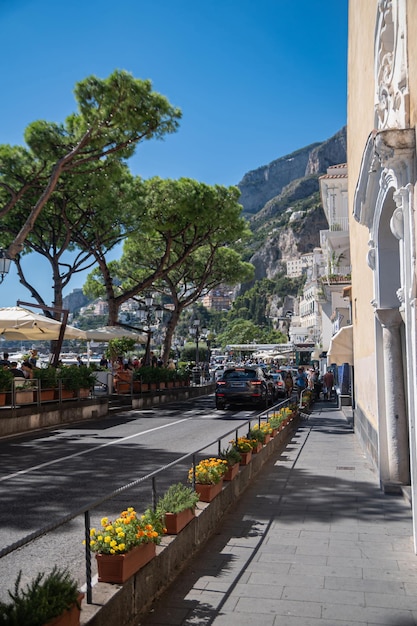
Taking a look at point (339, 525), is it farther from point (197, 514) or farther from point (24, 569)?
point (24, 569)

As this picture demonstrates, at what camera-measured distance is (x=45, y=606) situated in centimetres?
273

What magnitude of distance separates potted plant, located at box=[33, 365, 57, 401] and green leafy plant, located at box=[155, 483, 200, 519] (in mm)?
10619

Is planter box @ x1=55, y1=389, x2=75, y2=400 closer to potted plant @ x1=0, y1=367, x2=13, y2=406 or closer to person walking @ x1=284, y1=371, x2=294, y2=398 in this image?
potted plant @ x1=0, y1=367, x2=13, y2=406

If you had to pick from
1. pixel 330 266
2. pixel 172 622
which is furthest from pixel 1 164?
pixel 172 622

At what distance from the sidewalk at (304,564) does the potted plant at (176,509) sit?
0.40 metres

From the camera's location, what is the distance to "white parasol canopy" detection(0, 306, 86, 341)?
16734 millimetres

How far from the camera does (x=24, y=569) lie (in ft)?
16.2

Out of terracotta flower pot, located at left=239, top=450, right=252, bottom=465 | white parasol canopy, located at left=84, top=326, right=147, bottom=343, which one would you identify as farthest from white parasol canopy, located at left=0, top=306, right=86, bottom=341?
terracotta flower pot, located at left=239, top=450, right=252, bottom=465

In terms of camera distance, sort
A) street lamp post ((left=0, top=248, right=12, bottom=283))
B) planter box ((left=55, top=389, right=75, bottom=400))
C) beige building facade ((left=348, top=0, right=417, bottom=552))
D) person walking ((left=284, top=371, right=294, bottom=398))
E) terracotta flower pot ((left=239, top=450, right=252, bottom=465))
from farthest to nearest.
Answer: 1. person walking ((left=284, top=371, right=294, bottom=398))
2. planter box ((left=55, top=389, right=75, bottom=400))
3. street lamp post ((left=0, top=248, right=12, bottom=283))
4. terracotta flower pot ((left=239, top=450, right=252, bottom=465))
5. beige building facade ((left=348, top=0, right=417, bottom=552))

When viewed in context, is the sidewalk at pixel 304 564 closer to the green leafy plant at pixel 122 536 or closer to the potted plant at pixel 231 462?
the potted plant at pixel 231 462

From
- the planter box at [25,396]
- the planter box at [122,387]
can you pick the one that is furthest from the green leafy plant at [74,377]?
the planter box at [122,387]

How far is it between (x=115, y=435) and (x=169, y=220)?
1716cm

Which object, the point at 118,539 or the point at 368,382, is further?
the point at 368,382

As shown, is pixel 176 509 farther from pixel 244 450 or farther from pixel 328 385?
pixel 328 385
